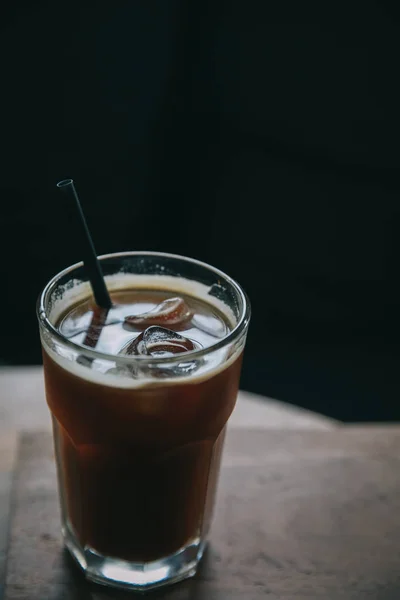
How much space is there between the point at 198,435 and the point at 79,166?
1.49m

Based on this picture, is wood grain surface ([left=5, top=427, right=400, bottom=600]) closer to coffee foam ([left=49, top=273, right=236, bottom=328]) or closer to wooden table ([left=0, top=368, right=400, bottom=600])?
wooden table ([left=0, top=368, right=400, bottom=600])

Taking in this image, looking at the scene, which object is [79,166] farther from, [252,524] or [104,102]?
[252,524]

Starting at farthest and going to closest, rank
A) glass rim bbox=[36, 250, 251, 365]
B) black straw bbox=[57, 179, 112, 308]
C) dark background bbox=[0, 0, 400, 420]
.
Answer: dark background bbox=[0, 0, 400, 420]
black straw bbox=[57, 179, 112, 308]
glass rim bbox=[36, 250, 251, 365]

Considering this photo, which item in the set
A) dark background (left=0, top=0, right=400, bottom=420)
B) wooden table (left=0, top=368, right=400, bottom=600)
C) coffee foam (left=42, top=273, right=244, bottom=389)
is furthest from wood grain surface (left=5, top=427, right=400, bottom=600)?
dark background (left=0, top=0, right=400, bottom=420)

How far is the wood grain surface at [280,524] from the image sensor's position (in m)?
0.89

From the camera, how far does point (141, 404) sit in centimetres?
76

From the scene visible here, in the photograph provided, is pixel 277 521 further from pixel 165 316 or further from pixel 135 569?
pixel 165 316

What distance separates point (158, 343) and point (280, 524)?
0.36m

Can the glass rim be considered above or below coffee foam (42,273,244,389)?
above

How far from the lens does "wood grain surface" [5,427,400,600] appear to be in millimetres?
886

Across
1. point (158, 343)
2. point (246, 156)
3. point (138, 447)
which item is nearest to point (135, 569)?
point (138, 447)

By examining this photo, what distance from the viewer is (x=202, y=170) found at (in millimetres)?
2383

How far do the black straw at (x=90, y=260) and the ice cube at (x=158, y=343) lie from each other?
10 cm

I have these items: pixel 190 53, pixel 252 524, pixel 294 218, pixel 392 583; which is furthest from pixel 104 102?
pixel 392 583
